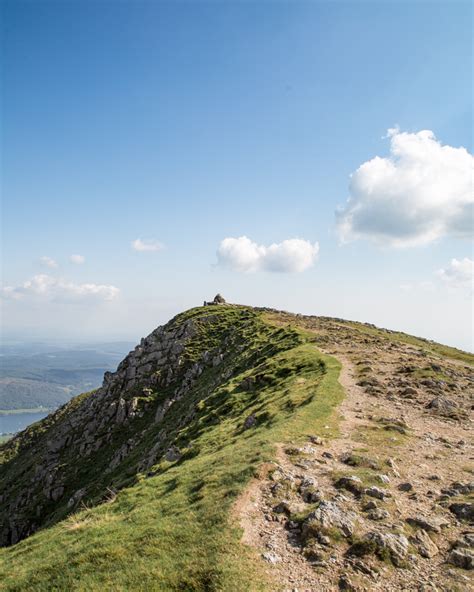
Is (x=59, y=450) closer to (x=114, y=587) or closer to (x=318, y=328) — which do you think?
(x=318, y=328)

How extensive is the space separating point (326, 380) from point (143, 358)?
52.4 metres

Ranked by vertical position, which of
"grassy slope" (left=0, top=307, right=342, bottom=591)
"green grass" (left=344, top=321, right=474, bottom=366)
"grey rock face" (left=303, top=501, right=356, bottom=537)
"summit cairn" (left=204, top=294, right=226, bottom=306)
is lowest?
"grassy slope" (left=0, top=307, right=342, bottom=591)

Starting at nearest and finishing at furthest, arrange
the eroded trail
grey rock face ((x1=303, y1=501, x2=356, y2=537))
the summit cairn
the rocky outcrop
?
the eroded trail → grey rock face ((x1=303, y1=501, x2=356, y2=537)) → the rocky outcrop → the summit cairn

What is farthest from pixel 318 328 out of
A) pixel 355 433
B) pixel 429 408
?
pixel 355 433

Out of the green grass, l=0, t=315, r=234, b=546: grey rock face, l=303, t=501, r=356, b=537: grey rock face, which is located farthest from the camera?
the green grass

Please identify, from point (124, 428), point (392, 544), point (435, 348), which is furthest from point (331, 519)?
point (435, 348)

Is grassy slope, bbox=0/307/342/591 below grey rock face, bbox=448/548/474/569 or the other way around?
below

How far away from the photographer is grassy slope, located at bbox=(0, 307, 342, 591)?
11055 mm

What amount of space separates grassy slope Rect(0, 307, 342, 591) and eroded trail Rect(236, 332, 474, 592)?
1.10 metres

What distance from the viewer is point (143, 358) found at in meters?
75.3

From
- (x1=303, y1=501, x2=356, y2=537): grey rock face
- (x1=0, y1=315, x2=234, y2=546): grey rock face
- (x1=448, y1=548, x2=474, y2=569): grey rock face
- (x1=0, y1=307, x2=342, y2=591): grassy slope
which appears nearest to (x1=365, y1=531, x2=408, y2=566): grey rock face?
(x1=303, y1=501, x2=356, y2=537): grey rock face

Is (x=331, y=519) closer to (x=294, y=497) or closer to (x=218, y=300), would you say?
(x=294, y=497)

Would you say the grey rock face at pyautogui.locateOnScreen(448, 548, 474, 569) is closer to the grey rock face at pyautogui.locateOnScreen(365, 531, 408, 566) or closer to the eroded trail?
the eroded trail

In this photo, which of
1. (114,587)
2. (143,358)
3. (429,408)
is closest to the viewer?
(114,587)
